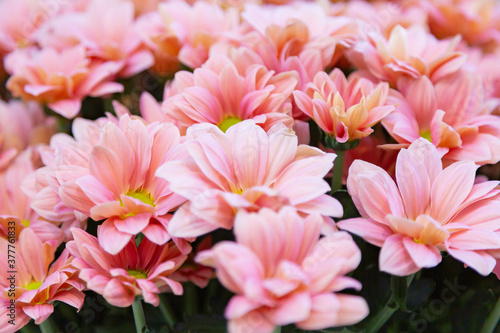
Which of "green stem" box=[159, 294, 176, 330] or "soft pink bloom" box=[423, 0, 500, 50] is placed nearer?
"green stem" box=[159, 294, 176, 330]

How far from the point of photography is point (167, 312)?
18.8 inches

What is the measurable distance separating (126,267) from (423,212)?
237mm

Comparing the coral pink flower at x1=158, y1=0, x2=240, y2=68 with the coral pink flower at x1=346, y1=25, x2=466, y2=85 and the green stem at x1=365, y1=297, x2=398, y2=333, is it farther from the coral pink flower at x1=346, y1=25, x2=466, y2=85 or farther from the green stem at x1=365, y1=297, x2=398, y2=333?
the green stem at x1=365, y1=297, x2=398, y2=333

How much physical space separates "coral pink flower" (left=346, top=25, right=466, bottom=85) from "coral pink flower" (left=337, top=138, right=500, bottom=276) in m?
0.12

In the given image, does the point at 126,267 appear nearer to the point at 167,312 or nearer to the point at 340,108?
the point at 167,312

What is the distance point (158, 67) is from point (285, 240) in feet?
1.16

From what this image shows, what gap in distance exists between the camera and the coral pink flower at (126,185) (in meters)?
0.37

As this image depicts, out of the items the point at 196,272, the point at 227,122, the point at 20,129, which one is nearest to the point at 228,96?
the point at 227,122

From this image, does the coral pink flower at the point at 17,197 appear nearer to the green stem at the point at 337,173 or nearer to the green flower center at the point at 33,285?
the green flower center at the point at 33,285

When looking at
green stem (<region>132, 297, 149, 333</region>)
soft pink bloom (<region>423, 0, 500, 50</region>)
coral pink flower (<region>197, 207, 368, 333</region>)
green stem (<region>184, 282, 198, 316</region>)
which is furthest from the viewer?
soft pink bloom (<region>423, 0, 500, 50</region>)

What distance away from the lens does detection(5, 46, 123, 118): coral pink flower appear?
1.75ft

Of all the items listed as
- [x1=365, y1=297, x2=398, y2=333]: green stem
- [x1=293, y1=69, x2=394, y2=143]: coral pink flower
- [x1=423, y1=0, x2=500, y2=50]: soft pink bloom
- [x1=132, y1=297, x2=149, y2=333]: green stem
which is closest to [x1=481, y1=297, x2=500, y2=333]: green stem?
[x1=365, y1=297, x2=398, y2=333]: green stem

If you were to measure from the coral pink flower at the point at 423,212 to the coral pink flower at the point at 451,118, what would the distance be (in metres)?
0.04

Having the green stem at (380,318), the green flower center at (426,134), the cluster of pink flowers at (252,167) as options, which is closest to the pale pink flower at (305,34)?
the cluster of pink flowers at (252,167)
